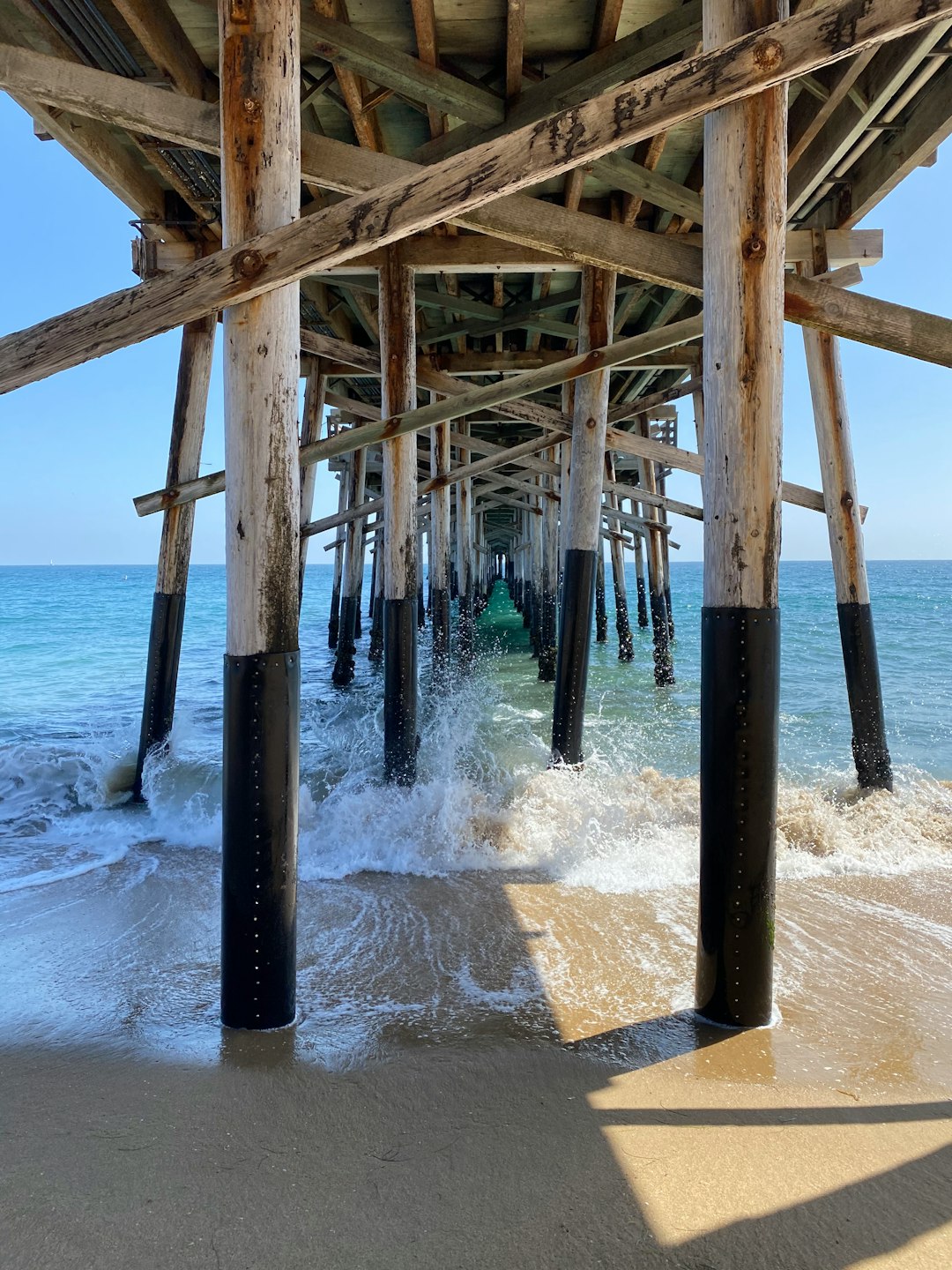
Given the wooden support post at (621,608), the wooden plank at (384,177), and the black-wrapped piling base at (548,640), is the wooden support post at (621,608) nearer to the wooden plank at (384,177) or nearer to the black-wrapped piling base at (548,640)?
the black-wrapped piling base at (548,640)

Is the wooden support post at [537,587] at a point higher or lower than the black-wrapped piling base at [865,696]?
higher

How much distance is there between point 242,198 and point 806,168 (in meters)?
4.02

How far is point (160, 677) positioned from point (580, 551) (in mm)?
3157

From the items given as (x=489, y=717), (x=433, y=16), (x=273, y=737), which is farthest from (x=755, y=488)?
(x=489, y=717)

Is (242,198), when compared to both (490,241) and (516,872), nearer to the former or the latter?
(516,872)

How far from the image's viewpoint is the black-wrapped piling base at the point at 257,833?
7.95 ft

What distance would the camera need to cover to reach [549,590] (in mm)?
13406

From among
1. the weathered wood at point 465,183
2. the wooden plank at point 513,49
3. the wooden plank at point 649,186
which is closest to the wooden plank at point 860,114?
the wooden plank at point 649,186

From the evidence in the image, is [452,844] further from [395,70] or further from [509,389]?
[395,70]

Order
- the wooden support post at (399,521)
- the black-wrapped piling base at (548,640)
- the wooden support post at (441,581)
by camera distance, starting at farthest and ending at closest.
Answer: the black-wrapped piling base at (548,640), the wooden support post at (441,581), the wooden support post at (399,521)

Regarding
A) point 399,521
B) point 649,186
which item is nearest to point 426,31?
point 649,186

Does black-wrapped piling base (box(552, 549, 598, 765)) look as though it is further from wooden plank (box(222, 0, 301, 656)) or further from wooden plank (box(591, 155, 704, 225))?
wooden plank (box(222, 0, 301, 656))

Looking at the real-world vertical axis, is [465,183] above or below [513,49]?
below

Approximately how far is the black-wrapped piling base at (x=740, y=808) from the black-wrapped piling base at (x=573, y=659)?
138 inches
